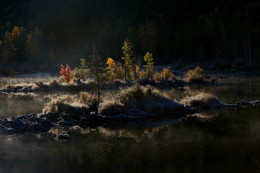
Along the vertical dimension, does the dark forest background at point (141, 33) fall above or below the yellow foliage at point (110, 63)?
above

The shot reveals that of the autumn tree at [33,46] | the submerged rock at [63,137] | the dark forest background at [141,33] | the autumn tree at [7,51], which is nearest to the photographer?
the submerged rock at [63,137]

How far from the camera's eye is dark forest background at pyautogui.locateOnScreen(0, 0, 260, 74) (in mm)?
85000

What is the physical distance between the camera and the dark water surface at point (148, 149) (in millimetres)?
13328

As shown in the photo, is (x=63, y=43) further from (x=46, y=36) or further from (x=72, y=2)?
(x=72, y=2)

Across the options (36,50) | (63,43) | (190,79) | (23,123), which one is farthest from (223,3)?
(23,123)

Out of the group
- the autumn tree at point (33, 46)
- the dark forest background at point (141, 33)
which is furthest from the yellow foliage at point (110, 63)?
the autumn tree at point (33, 46)

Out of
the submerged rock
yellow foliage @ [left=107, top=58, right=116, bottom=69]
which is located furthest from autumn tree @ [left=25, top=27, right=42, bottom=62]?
the submerged rock

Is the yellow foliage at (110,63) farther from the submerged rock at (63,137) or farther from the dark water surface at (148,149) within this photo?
the submerged rock at (63,137)

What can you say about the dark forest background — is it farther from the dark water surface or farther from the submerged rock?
the submerged rock

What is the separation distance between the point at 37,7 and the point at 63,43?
271 feet

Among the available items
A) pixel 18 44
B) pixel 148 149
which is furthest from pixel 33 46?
pixel 148 149

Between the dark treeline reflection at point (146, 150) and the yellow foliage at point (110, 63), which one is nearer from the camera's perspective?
the dark treeline reflection at point (146, 150)

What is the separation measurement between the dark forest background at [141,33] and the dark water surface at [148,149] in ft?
195

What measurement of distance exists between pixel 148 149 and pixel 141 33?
322ft
